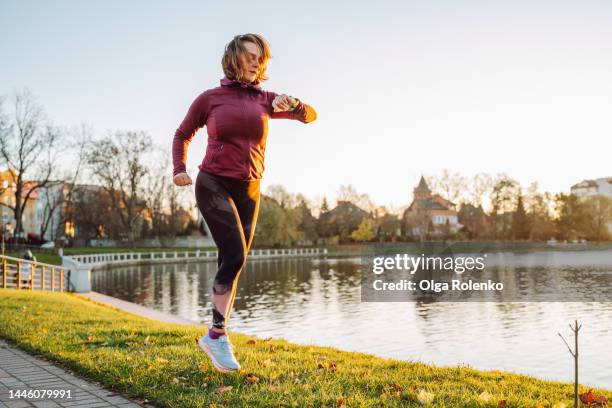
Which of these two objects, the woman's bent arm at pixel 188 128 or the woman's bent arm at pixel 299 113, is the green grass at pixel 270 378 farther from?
the woman's bent arm at pixel 299 113

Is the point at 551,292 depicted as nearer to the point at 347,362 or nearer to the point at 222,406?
the point at 347,362

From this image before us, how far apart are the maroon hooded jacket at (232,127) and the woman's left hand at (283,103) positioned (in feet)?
0.30

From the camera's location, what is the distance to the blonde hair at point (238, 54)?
3.74 m

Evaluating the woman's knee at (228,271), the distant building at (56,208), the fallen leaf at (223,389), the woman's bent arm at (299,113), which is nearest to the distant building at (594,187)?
the distant building at (56,208)

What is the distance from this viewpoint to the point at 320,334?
12.8 meters

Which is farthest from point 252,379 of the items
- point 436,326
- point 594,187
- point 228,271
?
point 594,187

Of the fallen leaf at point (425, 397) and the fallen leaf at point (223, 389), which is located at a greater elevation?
the fallen leaf at point (223, 389)

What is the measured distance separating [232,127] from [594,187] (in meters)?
132

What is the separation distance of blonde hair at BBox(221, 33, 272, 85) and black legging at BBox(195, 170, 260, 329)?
0.71m

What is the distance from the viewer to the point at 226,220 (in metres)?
3.72

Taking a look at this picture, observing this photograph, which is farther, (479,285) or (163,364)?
(479,285)

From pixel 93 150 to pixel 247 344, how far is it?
5233 cm

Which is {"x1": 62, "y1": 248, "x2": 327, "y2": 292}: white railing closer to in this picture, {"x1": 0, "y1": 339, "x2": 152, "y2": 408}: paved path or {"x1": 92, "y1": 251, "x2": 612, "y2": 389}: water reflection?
{"x1": 92, "y1": 251, "x2": 612, "y2": 389}: water reflection

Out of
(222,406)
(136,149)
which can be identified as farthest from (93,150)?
(222,406)
